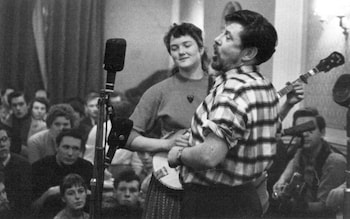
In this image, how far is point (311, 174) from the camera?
3.76 metres

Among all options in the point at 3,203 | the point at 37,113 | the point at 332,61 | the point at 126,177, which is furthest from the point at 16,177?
the point at 332,61

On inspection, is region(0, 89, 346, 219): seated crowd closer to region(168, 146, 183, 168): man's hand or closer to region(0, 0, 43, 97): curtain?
region(0, 0, 43, 97): curtain

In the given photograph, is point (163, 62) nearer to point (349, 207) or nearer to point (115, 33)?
point (115, 33)

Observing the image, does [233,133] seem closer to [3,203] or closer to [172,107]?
[172,107]

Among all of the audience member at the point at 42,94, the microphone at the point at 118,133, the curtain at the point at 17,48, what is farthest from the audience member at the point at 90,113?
the microphone at the point at 118,133

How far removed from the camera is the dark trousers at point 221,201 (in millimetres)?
2328

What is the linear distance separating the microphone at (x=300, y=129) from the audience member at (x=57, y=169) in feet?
3.73

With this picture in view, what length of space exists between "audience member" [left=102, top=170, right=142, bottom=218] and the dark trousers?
1.26 m

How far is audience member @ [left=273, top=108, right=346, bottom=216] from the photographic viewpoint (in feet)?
12.1

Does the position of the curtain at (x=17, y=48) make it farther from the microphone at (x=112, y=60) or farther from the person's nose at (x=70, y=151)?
the microphone at (x=112, y=60)

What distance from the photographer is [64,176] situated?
3.54 m

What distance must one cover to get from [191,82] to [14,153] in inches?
46.2

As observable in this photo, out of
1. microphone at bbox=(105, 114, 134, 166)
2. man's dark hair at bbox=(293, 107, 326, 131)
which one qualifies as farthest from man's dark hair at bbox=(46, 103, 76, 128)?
man's dark hair at bbox=(293, 107, 326, 131)

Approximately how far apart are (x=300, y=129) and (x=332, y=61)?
43 centimetres
